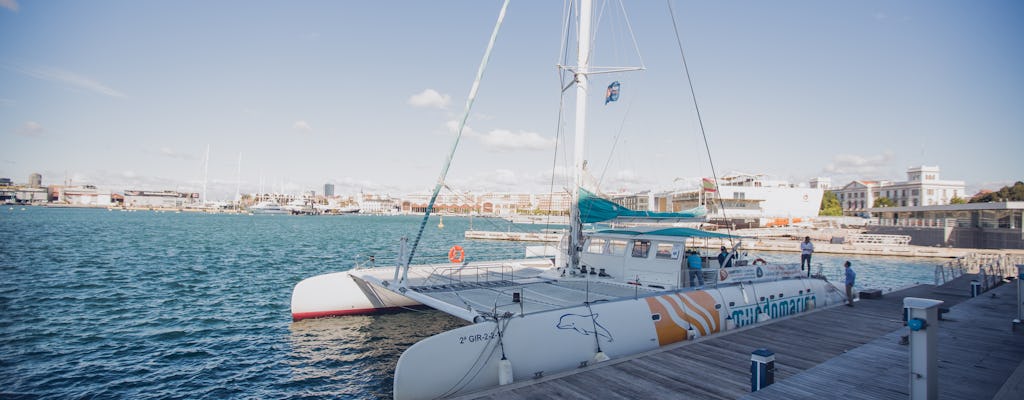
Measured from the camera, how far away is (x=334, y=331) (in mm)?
13578

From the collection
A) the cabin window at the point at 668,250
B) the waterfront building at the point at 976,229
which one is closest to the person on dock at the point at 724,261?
the cabin window at the point at 668,250

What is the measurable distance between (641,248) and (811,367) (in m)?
5.51

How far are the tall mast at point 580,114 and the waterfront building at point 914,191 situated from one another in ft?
352

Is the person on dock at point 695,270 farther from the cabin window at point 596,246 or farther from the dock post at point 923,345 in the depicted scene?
the dock post at point 923,345

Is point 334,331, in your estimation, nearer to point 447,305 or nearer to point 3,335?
point 447,305

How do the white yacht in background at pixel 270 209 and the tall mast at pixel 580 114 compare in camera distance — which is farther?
the white yacht in background at pixel 270 209

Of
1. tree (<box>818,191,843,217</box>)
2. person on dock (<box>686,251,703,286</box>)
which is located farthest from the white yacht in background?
person on dock (<box>686,251,703,286</box>)

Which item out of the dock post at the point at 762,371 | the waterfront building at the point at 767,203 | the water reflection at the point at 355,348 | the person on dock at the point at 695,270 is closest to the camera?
the dock post at the point at 762,371

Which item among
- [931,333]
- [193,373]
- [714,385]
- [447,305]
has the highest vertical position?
[931,333]

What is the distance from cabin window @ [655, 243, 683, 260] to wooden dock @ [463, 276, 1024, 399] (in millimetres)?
2456

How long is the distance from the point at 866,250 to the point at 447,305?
49574mm

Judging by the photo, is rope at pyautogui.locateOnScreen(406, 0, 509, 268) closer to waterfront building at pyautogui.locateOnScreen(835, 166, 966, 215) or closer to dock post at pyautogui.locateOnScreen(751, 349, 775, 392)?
dock post at pyautogui.locateOnScreen(751, 349, 775, 392)

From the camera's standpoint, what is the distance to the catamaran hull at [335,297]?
14.4 meters

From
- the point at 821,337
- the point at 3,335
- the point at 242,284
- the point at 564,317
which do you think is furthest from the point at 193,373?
the point at 821,337
